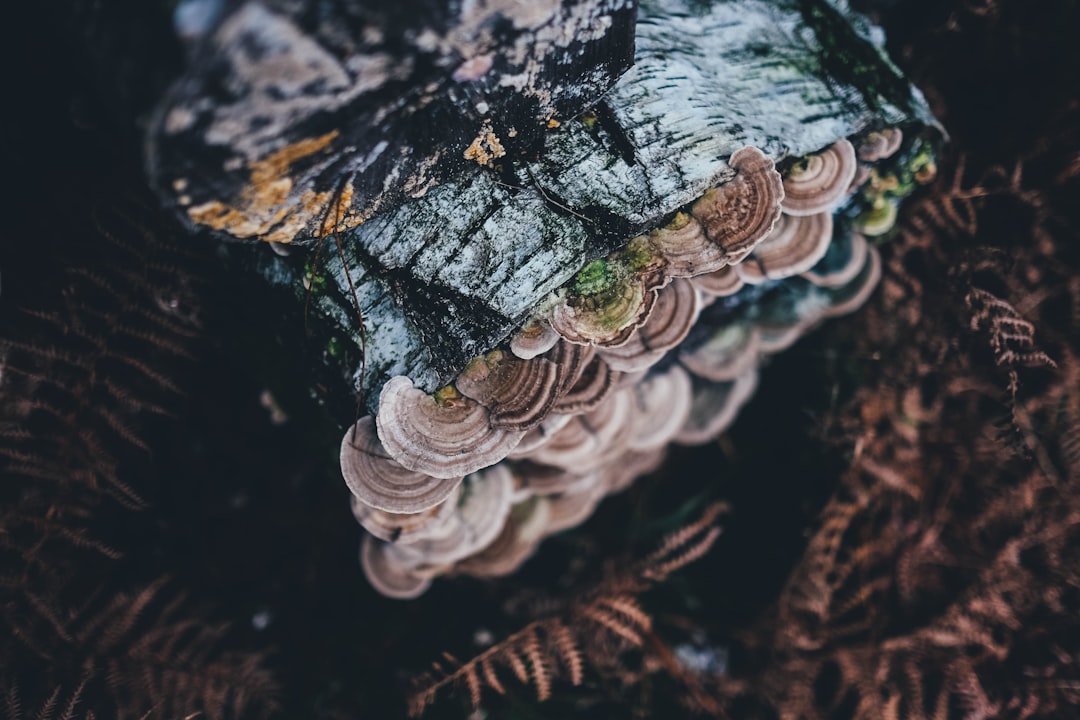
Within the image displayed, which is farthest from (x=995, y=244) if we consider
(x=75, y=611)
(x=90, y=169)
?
(x=75, y=611)

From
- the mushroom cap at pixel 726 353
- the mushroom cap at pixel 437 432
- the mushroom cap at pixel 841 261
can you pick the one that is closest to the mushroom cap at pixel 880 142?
the mushroom cap at pixel 841 261

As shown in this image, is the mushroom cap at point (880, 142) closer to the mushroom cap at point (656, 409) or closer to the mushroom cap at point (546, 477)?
the mushroom cap at point (656, 409)

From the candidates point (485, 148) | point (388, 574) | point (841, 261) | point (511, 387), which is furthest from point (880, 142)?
point (388, 574)

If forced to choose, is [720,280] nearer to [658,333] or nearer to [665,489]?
[658,333]

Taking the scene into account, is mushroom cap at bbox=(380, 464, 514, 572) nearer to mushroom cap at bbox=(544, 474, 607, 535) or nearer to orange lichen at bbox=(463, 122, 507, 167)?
mushroom cap at bbox=(544, 474, 607, 535)

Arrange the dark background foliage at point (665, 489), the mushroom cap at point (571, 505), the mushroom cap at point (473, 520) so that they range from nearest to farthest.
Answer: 1. the dark background foliage at point (665, 489)
2. the mushroom cap at point (473, 520)
3. the mushroom cap at point (571, 505)

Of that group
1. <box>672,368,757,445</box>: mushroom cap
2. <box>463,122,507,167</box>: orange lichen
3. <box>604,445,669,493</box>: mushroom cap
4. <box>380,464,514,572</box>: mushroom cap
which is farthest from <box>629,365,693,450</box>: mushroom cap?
<box>463,122,507,167</box>: orange lichen

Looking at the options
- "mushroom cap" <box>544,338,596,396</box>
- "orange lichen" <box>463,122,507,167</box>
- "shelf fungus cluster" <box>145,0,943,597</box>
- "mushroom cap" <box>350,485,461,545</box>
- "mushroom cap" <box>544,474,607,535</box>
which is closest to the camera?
"shelf fungus cluster" <box>145,0,943,597</box>
